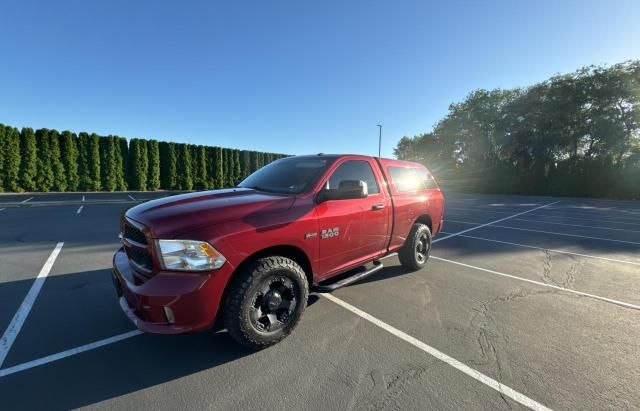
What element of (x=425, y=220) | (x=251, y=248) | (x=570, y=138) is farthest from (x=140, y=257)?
(x=570, y=138)

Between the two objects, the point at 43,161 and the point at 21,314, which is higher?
the point at 43,161

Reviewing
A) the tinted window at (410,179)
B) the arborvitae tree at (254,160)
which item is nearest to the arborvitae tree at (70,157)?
the arborvitae tree at (254,160)

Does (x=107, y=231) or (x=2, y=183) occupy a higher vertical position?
(x=2, y=183)

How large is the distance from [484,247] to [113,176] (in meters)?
24.8

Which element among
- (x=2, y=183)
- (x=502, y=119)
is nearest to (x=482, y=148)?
(x=502, y=119)

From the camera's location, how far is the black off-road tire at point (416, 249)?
15.2 ft

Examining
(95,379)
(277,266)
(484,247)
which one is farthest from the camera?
(484,247)

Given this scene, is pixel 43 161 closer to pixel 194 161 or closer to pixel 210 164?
pixel 194 161

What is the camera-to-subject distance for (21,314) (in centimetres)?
319

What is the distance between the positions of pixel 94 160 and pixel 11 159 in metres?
4.13

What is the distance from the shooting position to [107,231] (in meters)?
7.51

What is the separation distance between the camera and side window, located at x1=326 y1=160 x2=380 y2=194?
3.45m

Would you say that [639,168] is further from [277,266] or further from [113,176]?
[113,176]

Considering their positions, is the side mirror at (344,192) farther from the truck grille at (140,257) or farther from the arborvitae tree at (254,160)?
the arborvitae tree at (254,160)
